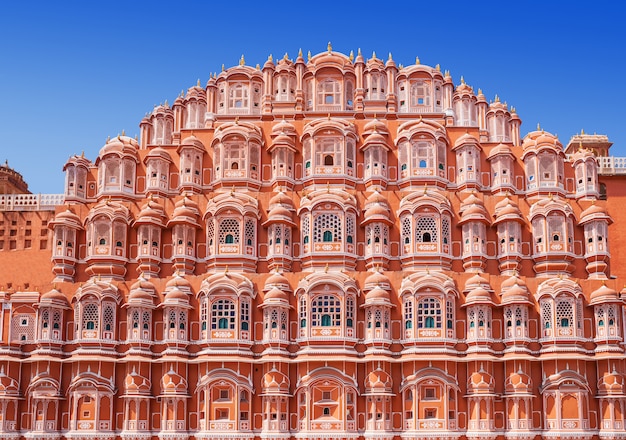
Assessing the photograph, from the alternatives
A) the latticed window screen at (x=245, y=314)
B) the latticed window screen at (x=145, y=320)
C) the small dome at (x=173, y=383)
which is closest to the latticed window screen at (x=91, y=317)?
the latticed window screen at (x=145, y=320)

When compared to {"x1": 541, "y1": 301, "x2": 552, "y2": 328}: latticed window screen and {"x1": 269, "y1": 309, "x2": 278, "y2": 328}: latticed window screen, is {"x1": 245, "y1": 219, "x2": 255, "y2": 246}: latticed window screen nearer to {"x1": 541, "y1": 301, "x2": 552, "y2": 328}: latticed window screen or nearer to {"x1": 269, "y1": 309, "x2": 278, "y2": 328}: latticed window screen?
{"x1": 269, "y1": 309, "x2": 278, "y2": 328}: latticed window screen

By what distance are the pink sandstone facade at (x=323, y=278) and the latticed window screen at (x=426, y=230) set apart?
0.38ft

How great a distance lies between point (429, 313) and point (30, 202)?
29341mm

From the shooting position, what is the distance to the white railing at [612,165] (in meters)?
55.4

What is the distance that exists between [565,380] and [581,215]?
10444 millimetres

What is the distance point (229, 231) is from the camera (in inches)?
1929

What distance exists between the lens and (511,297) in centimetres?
4534

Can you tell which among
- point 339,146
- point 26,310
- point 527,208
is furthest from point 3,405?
point 527,208

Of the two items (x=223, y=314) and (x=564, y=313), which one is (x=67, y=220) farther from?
(x=564, y=313)

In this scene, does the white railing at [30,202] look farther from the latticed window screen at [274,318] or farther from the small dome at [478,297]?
the small dome at [478,297]

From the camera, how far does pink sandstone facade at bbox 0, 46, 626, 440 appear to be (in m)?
44.6

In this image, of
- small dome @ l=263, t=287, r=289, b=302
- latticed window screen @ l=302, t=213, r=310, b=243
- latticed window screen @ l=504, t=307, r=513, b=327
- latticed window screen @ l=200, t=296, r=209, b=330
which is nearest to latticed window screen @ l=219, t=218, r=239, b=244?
latticed window screen @ l=302, t=213, r=310, b=243

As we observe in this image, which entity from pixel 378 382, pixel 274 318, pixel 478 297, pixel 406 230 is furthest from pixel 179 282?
pixel 478 297

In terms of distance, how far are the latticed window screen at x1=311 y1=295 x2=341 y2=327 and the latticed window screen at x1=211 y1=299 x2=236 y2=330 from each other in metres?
4.36
